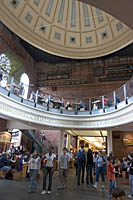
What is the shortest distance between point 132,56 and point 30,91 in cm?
1163

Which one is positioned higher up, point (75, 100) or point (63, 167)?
point (75, 100)

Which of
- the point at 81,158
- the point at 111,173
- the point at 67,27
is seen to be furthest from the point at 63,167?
the point at 67,27

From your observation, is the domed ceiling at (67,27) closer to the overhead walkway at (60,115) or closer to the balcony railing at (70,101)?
the balcony railing at (70,101)

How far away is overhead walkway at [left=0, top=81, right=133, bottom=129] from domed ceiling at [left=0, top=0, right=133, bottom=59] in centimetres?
784

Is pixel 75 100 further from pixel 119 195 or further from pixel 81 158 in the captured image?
pixel 119 195

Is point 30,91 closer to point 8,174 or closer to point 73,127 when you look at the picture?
point 73,127

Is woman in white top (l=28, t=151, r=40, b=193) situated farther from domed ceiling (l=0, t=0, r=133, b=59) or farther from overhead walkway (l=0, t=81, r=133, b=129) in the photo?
domed ceiling (l=0, t=0, r=133, b=59)

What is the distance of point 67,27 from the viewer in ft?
53.2

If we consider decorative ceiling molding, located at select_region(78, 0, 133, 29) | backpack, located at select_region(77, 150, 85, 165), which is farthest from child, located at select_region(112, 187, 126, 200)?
backpack, located at select_region(77, 150, 85, 165)

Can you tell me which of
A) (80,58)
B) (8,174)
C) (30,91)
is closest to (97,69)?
(80,58)

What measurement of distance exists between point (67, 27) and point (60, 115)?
10254 millimetres

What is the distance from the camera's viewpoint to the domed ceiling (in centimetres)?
1379

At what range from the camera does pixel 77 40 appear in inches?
664

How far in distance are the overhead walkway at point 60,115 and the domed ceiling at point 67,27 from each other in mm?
7840
